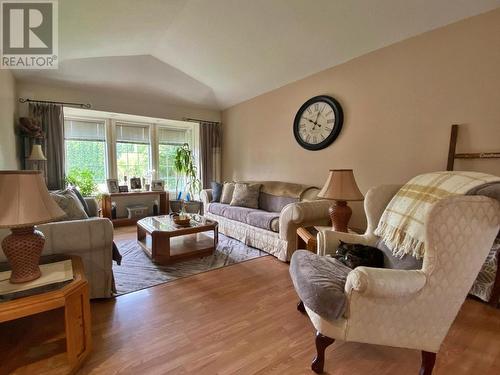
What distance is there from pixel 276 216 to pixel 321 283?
1790mm

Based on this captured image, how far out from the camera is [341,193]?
222 cm

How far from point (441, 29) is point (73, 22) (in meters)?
3.60

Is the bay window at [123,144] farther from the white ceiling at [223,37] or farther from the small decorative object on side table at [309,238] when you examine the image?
the small decorative object on side table at [309,238]

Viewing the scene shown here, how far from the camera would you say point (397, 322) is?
A: 1.21 metres

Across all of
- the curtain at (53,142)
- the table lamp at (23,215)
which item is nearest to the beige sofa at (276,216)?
the table lamp at (23,215)

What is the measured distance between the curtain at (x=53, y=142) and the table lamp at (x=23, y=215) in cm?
308

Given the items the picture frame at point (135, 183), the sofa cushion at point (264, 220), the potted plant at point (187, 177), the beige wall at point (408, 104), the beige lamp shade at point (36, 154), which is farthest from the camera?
the potted plant at point (187, 177)

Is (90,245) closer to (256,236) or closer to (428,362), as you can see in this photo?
(256,236)

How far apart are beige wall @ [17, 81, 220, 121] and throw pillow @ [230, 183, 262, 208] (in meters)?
2.22

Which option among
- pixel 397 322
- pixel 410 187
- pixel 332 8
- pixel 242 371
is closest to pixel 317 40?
pixel 332 8

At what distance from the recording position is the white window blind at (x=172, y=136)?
5.39 metres

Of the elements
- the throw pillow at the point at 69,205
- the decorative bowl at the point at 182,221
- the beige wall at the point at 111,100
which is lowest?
the decorative bowl at the point at 182,221

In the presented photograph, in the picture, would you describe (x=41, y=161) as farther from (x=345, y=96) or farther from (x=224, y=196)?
(x=345, y=96)

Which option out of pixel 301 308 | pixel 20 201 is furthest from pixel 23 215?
pixel 301 308
